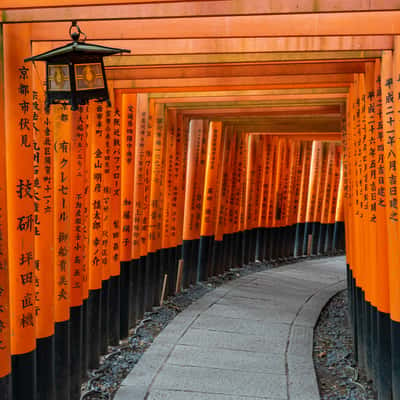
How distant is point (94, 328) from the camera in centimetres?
662

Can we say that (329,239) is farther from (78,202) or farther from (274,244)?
(78,202)

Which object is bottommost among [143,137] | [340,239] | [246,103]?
[340,239]

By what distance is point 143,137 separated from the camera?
8398 mm

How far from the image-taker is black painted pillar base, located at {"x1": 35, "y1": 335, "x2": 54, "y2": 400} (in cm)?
470

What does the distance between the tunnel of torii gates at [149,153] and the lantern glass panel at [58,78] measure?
26cm

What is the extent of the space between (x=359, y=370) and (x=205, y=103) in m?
4.76

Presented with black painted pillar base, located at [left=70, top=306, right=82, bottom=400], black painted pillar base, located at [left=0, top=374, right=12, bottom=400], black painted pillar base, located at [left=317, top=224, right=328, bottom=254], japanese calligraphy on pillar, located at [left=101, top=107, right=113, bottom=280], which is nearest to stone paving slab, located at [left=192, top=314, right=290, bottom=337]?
japanese calligraphy on pillar, located at [left=101, top=107, right=113, bottom=280]

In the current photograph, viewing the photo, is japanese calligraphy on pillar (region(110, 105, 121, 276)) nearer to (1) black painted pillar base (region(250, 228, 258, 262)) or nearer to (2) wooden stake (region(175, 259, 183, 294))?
(2) wooden stake (region(175, 259, 183, 294))

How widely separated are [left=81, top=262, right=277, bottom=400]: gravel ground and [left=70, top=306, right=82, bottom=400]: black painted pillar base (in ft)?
0.87

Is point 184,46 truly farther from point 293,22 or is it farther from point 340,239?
point 340,239

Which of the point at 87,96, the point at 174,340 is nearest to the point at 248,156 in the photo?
the point at 174,340

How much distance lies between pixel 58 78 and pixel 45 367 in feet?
8.15

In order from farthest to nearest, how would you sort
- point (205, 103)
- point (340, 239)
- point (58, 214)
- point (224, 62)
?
point (340, 239), point (205, 103), point (224, 62), point (58, 214)

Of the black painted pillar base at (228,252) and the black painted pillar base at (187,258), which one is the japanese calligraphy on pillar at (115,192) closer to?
the black painted pillar base at (187,258)
